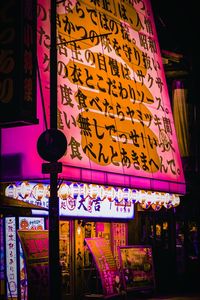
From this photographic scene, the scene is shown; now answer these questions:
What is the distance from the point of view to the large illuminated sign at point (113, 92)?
1670 cm

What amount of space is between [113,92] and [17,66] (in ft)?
19.4

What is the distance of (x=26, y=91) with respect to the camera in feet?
45.1

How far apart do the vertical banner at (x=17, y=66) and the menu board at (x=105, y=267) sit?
6.59 metres

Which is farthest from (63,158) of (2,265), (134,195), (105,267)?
(105,267)

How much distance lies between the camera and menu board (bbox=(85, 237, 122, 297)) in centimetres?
1833

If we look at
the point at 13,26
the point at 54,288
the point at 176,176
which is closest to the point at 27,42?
the point at 13,26

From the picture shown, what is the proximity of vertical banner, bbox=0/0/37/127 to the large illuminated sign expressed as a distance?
2.02m

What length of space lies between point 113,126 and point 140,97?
102 inches

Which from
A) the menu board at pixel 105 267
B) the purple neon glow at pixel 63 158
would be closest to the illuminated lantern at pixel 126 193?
the purple neon glow at pixel 63 158

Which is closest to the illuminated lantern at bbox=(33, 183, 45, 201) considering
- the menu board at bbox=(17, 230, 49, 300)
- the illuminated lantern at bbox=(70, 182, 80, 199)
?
the illuminated lantern at bbox=(70, 182, 80, 199)

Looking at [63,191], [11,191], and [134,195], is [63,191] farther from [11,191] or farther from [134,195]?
[134,195]

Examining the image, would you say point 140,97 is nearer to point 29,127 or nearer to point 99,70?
point 99,70

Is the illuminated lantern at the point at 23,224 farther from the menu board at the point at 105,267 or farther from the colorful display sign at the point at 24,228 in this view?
the menu board at the point at 105,267

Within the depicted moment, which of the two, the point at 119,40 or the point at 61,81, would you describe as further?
the point at 119,40
